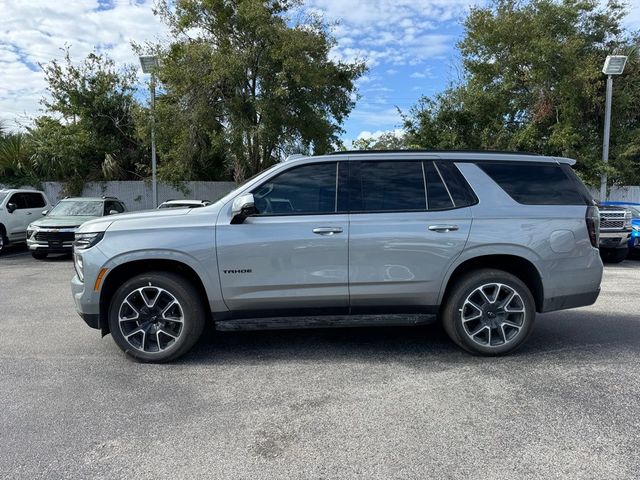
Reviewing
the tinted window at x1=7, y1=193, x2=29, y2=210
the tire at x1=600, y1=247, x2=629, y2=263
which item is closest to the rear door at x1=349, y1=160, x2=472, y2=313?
the tire at x1=600, y1=247, x2=629, y2=263

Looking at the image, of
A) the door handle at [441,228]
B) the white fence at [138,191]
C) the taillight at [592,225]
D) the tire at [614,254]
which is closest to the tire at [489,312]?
the door handle at [441,228]

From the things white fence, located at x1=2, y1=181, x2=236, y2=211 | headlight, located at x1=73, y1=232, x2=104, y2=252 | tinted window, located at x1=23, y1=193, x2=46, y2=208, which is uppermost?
white fence, located at x1=2, y1=181, x2=236, y2=211

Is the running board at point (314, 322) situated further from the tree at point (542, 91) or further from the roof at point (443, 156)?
the tree at point (542, 91)

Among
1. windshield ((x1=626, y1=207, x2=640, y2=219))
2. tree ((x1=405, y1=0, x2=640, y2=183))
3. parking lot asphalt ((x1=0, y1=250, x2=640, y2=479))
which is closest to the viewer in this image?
parking lot asphalt ((x1=0, y1=250, x2=640, y2=479))

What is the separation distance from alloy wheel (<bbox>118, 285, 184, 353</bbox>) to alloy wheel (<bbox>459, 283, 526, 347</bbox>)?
2769 mm

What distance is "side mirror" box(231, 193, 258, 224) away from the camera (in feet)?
14.0

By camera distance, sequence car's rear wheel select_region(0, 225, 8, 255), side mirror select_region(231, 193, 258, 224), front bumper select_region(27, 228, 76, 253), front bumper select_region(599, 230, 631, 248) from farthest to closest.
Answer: car's rear wheel select_region(0, 225, 8, 255) → front bumper select_region(27, 228, 76, 253) → front bumper select_region(599, 230, 631, 248) → side mirror select_region(231, 193, 258, 224)

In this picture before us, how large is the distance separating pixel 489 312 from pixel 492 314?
37mm

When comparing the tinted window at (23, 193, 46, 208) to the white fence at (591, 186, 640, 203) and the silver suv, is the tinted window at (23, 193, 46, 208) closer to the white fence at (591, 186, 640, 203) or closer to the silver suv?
the silver suv

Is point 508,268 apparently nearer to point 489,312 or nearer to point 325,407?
point 489,312

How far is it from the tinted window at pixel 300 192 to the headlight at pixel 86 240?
152cm

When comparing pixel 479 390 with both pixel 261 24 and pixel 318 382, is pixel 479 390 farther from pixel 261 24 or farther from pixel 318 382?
pixel 261 24

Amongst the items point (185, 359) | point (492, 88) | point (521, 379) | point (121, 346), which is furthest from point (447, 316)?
point (492, 88)

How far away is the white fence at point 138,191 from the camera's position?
1964 centimetres
